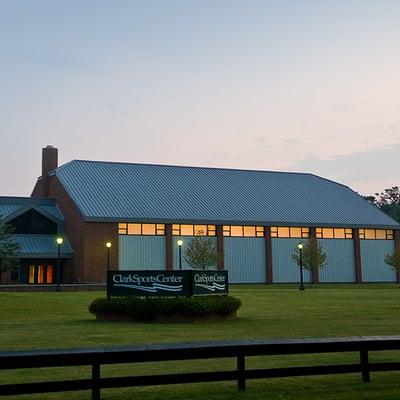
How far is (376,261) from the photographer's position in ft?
231

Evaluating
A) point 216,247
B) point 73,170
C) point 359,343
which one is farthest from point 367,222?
point 359,343

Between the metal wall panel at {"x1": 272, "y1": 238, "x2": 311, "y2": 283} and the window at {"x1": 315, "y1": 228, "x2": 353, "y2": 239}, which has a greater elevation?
the window at {"x1": 315, "y1": 228, "x2": 353, "y2": 239}

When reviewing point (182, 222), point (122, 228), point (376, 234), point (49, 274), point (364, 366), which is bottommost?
point (364, 366)

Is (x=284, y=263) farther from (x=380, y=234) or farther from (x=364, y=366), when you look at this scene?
(x=364, y=366)

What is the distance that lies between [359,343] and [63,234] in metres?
53.5

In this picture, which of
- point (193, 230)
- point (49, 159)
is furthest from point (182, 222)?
point (49, 159)

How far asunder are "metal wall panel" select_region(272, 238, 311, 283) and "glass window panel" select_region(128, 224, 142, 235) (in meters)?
14.4

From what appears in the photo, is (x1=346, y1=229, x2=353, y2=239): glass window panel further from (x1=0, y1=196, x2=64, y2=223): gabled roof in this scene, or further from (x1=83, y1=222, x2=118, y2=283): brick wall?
(x1=0, y1=196, x2=64, y2=223): gabled roof

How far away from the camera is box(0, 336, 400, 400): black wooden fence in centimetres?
838

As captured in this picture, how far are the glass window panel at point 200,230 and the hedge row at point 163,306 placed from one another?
1484 inches

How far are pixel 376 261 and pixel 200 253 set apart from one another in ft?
76.6

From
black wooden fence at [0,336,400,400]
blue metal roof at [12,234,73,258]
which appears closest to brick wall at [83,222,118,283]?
blue metal roof at [12,234,73,258]

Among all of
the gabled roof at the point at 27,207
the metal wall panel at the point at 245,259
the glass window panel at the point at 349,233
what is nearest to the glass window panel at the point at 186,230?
the metal wall panel at the point at 245,259

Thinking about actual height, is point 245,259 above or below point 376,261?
above
